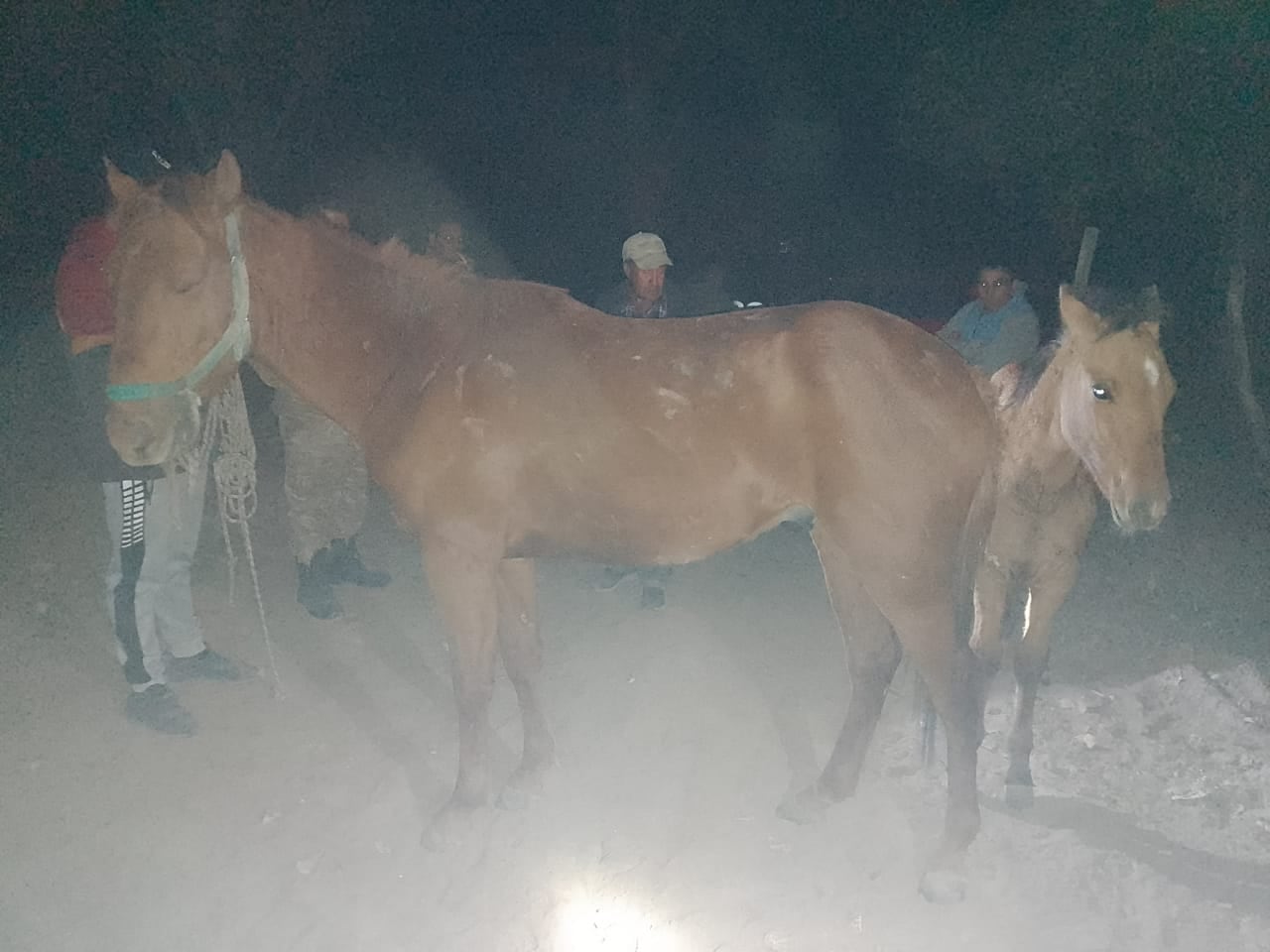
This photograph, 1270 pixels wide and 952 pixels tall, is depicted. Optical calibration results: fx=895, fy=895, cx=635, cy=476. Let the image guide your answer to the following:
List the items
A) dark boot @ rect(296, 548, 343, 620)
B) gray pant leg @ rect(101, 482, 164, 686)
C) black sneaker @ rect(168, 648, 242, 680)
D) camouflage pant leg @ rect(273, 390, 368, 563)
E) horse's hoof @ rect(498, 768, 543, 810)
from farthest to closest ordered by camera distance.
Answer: dark boot @ rect(296, 548, 343, 620) < camouflage pant leg @ rect(273, 390, 368, 563) < black sneaker @ rect(168, 648, 242, 680) < gray pant leg @ rect(101, 482, 164, 686) < horse's hoof @ rect(498, 768, 543, 810)

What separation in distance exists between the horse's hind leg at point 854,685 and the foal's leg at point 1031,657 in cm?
59

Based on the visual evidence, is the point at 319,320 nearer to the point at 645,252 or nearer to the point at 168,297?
the point at 168,297

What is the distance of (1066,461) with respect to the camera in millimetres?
3375

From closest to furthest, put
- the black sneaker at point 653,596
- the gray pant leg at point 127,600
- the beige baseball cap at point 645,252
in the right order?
the gray pant leg at point 127,600 → the beige baseball cap at point 645,252 → the black sneaker at point 653,596

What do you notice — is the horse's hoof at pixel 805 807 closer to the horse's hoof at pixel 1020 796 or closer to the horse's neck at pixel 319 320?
the horse's hoof at pixel 1020 796

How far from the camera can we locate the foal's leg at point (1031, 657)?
361 cm

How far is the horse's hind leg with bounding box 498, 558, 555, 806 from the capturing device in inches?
147

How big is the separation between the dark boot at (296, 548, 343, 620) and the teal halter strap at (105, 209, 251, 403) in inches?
96.9

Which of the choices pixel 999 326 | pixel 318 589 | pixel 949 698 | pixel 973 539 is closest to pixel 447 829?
pixel 949 698

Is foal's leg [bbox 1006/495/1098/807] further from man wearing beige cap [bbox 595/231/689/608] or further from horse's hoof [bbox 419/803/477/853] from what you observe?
horse's hoof [bbox 419/803/477/853]

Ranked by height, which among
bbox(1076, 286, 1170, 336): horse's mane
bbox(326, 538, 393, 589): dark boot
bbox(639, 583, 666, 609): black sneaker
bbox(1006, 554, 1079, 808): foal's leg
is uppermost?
bbox(1076, 286, 1170, 336): horse's mane

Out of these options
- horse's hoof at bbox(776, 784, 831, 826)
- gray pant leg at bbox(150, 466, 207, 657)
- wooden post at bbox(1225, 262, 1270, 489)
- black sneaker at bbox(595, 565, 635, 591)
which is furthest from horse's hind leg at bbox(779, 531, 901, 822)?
wooden post at bbox(1225, 262, 1270, 489)

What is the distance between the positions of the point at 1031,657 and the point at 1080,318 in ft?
4.75

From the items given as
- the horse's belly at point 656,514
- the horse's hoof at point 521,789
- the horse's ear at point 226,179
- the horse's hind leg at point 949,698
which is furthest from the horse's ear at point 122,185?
the horse's hind leg at point 949,698
